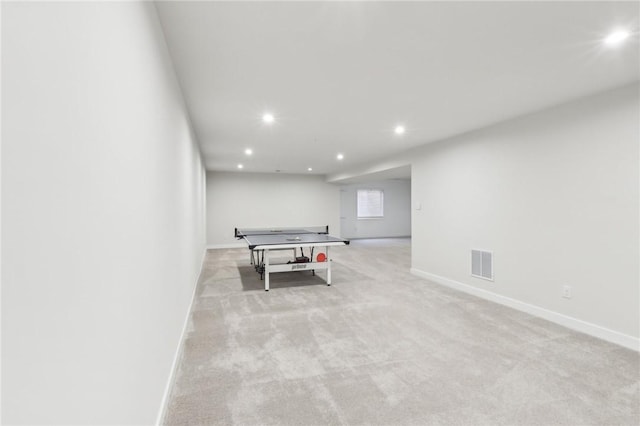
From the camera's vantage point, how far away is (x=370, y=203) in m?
11.9

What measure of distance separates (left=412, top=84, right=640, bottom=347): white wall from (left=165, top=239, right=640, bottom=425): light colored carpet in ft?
1.03

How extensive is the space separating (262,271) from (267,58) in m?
4.00

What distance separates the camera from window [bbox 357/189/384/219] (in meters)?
11.8

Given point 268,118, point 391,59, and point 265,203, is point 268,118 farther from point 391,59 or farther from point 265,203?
point 265,203

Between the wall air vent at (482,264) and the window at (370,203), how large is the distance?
7.46m

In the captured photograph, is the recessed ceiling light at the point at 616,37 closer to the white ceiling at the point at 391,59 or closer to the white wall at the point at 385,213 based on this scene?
the white ceiling at the point at 391,59

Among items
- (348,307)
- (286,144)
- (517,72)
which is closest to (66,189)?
(517,72)

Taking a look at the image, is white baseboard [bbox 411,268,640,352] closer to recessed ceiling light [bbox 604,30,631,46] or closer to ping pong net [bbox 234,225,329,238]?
recessed ceiling light [bbox 604,30,631,46]

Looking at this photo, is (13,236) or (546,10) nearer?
(13,236)

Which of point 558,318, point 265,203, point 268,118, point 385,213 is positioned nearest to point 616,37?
point 558,318

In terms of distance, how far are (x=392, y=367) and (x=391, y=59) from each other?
2313mm

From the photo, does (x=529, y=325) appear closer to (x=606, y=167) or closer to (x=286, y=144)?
(x=606, y=167)

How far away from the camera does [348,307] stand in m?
3.69

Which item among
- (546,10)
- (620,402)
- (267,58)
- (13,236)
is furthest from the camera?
(267,58)
